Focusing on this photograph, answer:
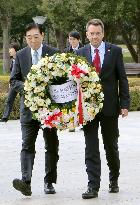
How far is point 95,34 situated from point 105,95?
25.7 inches

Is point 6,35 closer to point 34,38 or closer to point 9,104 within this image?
point 9,104

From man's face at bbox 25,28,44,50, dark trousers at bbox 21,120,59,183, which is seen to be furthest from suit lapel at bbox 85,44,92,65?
dark trousers at bbox 21,120,59,183

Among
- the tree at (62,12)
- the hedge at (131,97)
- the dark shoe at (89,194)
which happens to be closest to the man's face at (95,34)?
the dark shoe at (89,194)

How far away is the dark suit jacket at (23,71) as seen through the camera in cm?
728

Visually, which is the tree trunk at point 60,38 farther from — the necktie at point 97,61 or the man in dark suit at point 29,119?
the necktie at point 97,61

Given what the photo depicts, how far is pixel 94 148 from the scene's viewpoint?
723 centimetres

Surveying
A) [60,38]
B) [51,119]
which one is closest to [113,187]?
[51,119]

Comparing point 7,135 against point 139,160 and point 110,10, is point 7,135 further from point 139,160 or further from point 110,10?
point 110,10

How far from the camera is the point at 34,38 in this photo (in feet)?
23.9

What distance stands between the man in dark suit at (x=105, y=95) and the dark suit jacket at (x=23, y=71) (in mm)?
387

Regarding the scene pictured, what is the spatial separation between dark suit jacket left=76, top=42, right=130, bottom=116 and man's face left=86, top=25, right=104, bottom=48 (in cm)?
10

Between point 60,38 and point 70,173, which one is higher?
point 70,173

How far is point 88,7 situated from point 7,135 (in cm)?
2428

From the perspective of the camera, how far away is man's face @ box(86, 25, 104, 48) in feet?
23.5
